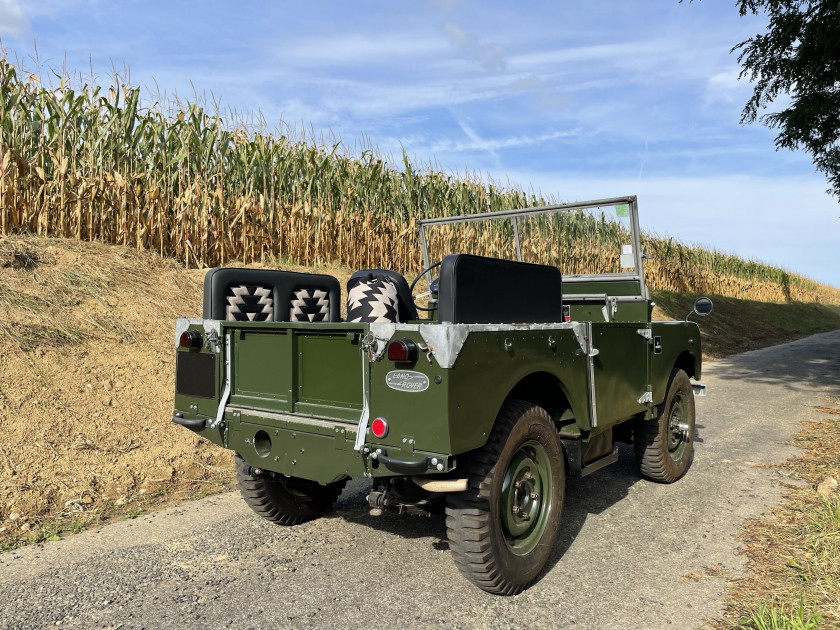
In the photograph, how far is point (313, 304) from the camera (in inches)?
167

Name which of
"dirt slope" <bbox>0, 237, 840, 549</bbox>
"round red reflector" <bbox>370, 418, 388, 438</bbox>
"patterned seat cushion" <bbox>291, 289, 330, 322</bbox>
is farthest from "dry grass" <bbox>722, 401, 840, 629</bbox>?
"dirt slope" <bbox>0, 237, 840, 549</bbox>

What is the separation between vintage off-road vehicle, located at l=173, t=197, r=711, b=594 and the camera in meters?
2.71

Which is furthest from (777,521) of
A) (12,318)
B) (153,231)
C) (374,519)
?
(153,231)

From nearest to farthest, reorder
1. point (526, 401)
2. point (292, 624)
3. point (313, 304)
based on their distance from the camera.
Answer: point (292, 624)
point (526, 401)
point (313, 304)

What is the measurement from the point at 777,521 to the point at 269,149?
30.7 feet

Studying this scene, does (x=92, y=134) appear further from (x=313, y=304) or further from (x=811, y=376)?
(x=811, y=376)

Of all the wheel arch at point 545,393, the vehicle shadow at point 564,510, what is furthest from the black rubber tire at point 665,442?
the wheel arch at point 545,393

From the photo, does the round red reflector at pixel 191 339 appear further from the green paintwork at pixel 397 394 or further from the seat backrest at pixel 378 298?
the seat backrest at pixel 378 298

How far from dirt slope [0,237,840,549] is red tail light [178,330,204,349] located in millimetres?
1544

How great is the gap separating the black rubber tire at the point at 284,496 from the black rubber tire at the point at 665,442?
7.75 ft

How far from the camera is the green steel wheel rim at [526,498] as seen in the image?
3105mm

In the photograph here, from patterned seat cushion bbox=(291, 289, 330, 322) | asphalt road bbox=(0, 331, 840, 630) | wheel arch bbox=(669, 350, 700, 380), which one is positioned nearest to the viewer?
asphalt road bbox=(0, 331, 840, 630)

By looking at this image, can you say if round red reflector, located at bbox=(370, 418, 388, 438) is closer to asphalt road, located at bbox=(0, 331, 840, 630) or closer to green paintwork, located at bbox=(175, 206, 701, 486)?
green paintwork, located at bbox=(175, 206, 701, 486)

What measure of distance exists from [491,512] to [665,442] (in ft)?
8.26
